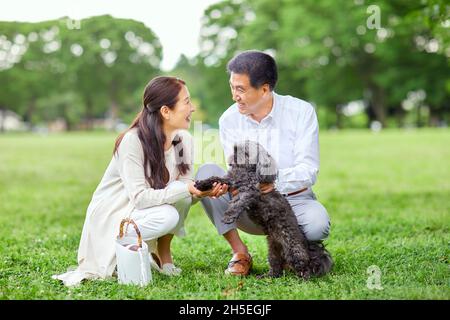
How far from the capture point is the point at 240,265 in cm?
466

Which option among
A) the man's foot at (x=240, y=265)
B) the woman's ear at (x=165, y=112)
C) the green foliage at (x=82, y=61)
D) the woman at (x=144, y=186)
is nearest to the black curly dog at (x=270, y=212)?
the man's foot at (x=240, y=265)

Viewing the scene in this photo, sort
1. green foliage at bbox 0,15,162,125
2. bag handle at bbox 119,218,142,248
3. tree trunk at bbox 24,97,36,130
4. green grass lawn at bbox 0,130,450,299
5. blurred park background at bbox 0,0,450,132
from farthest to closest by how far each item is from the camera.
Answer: tree trunk at bbox 24,97,36,130
blurred park background at bbox 0,0,450,132
green foliage at bbox 0,15,162,125
bag handle at bbox 119,218,142,248
green grass lawn at bbox 0,130,450,299

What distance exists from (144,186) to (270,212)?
3.10ft

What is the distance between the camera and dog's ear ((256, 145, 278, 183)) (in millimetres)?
4035

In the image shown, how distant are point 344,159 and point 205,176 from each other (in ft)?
41.5

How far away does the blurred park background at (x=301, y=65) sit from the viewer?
29.6 m

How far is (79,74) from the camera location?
3102cm

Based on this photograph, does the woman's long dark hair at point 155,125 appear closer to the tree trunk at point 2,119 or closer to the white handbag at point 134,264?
the white handbag at point 134,264

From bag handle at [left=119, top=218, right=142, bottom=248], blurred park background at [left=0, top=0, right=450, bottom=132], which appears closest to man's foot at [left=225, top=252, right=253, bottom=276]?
bag handle at [left=119, top=218, right=142, bottom=248]

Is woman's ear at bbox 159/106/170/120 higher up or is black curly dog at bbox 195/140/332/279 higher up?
woman's ear at bbox 159/106/170/120

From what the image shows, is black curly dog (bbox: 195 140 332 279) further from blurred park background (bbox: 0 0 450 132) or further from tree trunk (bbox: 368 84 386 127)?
tree trunk (bbox: 368 84 386 127)

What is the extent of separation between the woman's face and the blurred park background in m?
21.0

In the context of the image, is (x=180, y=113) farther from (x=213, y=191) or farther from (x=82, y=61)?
(x=82, y=61)

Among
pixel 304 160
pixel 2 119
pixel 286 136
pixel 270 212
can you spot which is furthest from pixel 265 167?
pixel 2 119
